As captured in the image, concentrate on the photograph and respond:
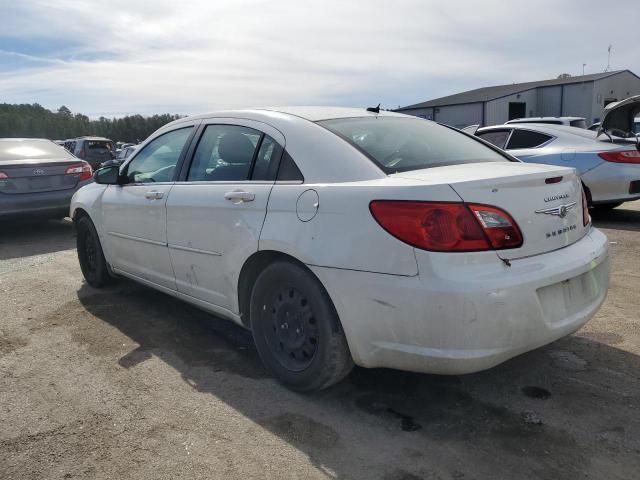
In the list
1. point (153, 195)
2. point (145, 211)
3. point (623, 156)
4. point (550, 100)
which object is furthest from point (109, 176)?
point (550, 100)

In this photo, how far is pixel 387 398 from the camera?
3088 millimetres

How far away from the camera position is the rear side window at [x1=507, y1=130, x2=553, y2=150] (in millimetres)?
8227

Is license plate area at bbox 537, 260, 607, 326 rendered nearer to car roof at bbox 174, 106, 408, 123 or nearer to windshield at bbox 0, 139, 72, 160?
car roof at bbox 174, 106, 408, 123

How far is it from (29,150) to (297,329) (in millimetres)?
7201

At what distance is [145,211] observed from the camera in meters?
4.27

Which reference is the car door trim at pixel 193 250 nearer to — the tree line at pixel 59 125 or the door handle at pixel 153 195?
the door handle at pixel 153 195

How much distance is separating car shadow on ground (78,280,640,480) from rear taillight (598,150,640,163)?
15.0ft

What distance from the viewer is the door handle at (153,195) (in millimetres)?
4086

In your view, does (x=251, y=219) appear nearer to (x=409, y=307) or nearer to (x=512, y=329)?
(x=409, y=307)

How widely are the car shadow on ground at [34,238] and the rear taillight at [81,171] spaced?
34.9 inches

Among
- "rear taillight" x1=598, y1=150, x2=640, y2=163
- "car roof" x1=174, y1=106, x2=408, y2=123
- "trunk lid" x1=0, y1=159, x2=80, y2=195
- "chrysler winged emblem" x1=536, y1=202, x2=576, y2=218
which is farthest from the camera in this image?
"trunk lid" x1=0, y1=159, x2=80, y2=195

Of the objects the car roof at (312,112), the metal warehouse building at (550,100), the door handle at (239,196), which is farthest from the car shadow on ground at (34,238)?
the metal warehouse building at (550,100)

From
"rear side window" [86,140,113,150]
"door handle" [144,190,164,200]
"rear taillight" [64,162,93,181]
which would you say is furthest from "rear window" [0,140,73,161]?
"rear side window" [86,140,113,150]

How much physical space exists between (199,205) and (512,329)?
210cm
